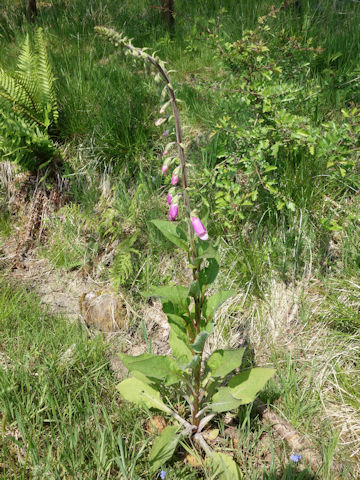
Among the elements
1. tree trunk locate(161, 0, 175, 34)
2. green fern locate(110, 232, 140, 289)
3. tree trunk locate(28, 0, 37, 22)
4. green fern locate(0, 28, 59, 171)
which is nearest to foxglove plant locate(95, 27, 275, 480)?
green fern locate(110, 232, 140, 289)

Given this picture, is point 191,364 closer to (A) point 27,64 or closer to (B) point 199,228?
(B) point 199,228

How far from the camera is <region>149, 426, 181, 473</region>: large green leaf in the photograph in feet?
5.87

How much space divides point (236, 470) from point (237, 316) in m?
0.98

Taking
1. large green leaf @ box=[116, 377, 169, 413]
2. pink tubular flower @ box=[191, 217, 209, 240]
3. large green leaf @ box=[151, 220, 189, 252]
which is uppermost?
pink tubular flower @ box=[191, 217, 209, 240]

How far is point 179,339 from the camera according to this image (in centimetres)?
189

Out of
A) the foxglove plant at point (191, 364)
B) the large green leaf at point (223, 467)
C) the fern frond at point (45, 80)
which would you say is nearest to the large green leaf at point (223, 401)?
the foxglove plant at point (191, 364)

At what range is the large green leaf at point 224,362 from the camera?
5.86ft

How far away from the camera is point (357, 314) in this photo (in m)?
2.30

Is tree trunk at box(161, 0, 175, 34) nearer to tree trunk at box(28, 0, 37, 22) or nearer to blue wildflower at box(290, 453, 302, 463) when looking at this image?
tree trunk at box(28, 0, 37, 22)

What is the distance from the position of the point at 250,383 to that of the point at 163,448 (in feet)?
1.73

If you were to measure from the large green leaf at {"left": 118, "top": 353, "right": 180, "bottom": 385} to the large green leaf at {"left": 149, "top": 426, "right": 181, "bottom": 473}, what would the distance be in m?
0.32

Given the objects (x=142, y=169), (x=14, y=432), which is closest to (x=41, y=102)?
(x=142, y=169)

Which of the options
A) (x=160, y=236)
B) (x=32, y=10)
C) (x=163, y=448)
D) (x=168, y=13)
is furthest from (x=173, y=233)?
(x=32, y=10)

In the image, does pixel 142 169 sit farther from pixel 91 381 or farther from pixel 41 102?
pixel 91 381
